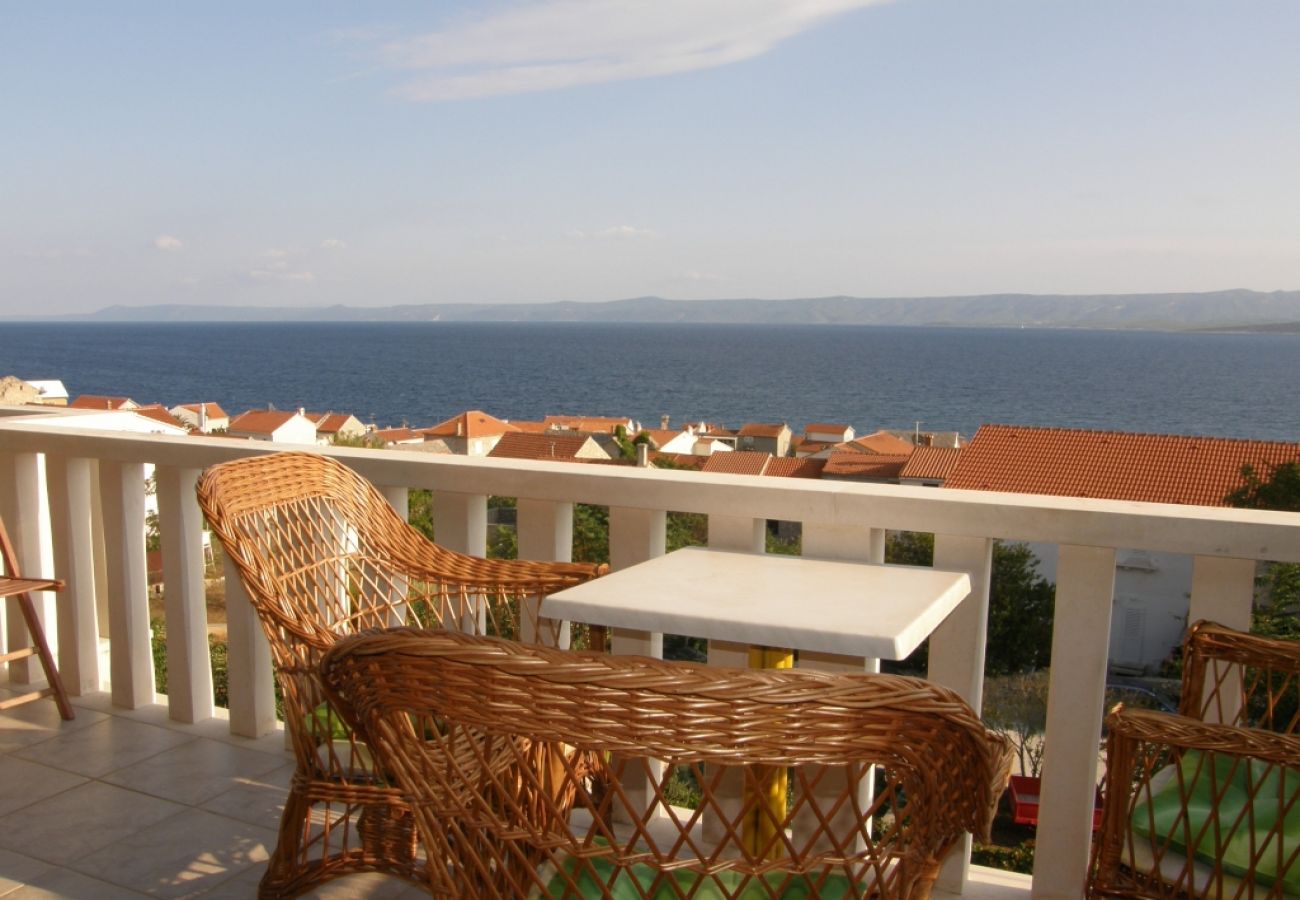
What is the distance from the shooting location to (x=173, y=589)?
294 cm

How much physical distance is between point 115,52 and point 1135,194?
251ft

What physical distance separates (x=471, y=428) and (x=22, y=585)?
44.8m

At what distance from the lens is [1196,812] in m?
1.40

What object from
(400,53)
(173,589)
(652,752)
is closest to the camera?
(652,752)

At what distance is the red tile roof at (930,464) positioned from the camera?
101 ft

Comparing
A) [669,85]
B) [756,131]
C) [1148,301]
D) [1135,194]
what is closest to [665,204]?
[756,131]

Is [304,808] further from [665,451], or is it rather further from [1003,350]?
[1003,350]

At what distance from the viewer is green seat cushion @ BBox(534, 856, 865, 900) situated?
3.43ft

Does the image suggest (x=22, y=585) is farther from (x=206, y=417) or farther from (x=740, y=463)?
(x=206, y=417)

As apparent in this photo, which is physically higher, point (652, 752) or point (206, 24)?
point (206, 24)

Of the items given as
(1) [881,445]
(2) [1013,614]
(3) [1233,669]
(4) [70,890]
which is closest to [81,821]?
(4) [70,890]

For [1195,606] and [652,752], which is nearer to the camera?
[652,752]

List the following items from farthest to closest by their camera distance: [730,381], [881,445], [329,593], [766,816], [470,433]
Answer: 1. [730,381]
2. [470,433]
3. [881,445]
4. [329,593]
5. [766,816]

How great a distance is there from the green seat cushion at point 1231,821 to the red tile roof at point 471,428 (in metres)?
45.3
